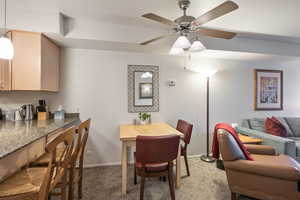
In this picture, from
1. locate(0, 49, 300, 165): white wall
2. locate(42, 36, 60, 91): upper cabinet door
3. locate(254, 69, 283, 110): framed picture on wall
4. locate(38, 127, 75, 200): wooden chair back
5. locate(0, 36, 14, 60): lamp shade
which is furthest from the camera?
locate(254, 69, 283, 110): framed picture on wall

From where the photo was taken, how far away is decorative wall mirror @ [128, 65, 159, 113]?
2967mm

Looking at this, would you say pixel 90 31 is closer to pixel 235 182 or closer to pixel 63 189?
pixel 63 189

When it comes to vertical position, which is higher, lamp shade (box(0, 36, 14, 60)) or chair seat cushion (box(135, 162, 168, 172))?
lamp shade (box(0, 36, 14, 60))

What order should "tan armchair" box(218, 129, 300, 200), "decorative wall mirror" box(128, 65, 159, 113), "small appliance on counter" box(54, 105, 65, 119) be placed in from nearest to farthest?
"tan armchair" box(218, 129, 300, 200), "small appliance on counter" box(54, 105, 65, 119), "decorative wall mirror" box(128, 65, 159, 113)

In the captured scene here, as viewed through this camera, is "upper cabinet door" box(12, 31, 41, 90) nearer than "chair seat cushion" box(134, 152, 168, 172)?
No

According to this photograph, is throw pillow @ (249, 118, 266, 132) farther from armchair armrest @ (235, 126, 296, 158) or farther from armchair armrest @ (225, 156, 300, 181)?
armchair armrest @ (225, 156, 300, 181)

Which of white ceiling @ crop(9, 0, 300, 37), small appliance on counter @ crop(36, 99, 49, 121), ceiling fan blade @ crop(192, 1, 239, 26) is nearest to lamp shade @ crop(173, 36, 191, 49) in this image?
ceiling fan blade @ crop(192, 1, 239, 26)

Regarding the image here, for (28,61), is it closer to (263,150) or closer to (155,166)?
(155,166)

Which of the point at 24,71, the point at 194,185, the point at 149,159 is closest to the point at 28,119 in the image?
the point at 24,71

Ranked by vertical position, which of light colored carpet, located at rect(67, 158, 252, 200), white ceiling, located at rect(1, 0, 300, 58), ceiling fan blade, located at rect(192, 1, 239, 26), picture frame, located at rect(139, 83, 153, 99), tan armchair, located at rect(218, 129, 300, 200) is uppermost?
white ceiling, located at rect(1, 0, 300, 58)

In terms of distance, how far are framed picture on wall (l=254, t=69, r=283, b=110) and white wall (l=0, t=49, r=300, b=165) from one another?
Answer: 0.45 feet

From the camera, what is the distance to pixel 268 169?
62.1 inches

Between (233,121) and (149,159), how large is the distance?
2704mm

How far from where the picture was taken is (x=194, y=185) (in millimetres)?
2205
